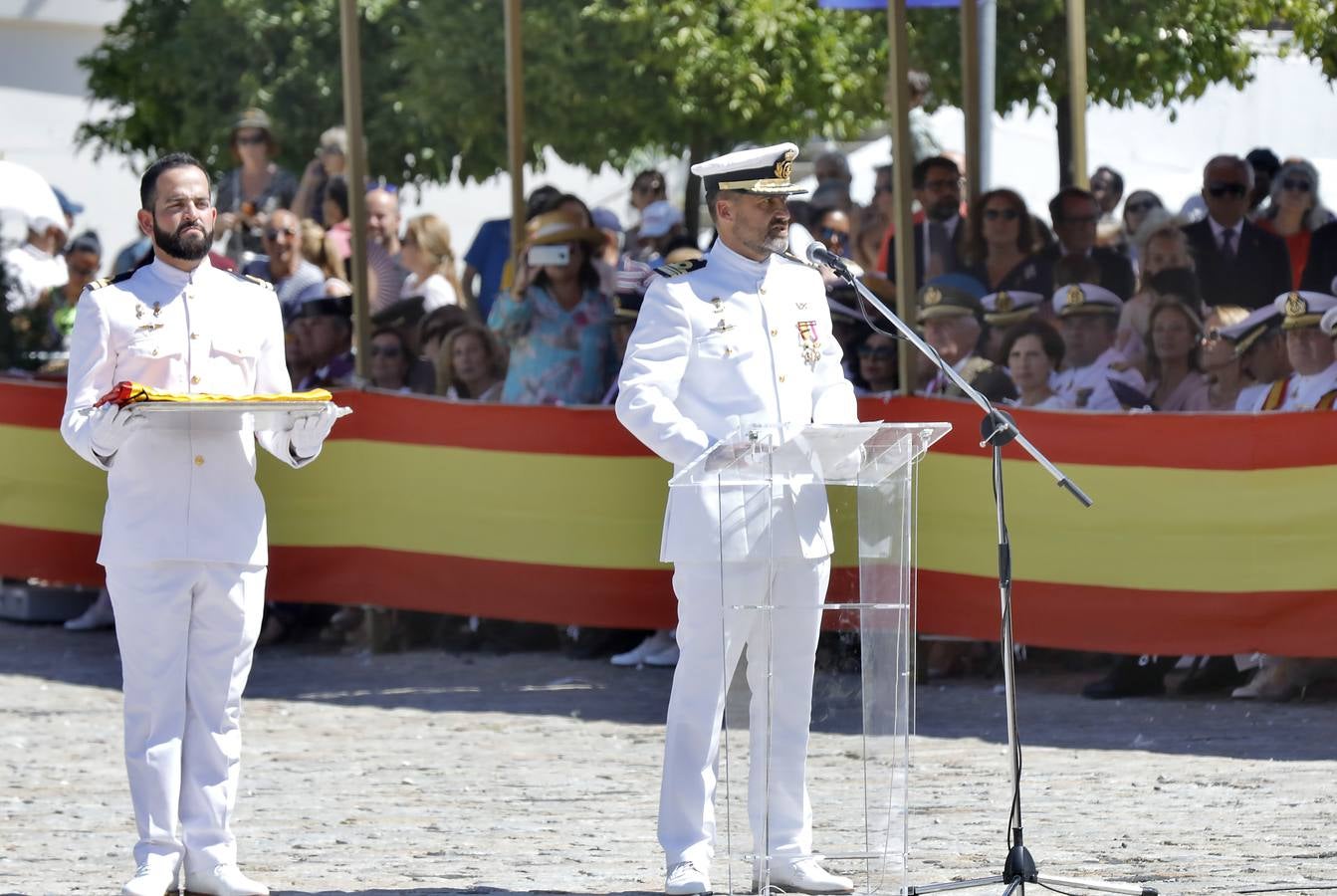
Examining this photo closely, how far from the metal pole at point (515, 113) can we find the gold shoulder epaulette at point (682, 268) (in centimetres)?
596

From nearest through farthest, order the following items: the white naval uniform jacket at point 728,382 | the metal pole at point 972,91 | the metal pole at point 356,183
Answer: the white naval uniform jacket at point 728,382 < the metal pole at point 356,183 < the metal pole at point 972,91

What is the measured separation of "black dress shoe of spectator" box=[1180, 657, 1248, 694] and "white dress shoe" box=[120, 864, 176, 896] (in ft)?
16.0

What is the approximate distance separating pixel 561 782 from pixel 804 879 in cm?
239

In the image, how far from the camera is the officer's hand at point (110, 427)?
6355 mm

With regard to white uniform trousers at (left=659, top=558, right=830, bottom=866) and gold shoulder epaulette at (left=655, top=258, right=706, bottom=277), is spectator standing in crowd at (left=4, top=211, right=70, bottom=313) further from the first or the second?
white uniform trousers at (left=659, top=558, right=830, bottom=866)

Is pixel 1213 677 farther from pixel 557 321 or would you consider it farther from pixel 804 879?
pixel 804 879

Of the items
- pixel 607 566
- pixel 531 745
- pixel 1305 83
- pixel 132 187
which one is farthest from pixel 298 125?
pixel 132 187

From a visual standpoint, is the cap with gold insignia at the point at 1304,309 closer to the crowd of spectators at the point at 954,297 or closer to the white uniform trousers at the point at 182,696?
the crowd of spectators at the point at 954,297

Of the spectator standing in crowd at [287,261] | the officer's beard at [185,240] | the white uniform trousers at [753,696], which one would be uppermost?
the spectator standing in crowd at [287,261]

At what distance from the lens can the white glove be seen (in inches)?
259

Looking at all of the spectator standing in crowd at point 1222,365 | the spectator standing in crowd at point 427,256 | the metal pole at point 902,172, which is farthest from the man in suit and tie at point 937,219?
the spectator standing in crowd at point 427,256

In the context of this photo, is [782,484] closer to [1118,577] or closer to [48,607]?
[1118,577]

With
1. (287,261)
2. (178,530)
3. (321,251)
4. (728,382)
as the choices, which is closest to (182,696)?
(178,530)

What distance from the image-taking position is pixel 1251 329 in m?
10.2
